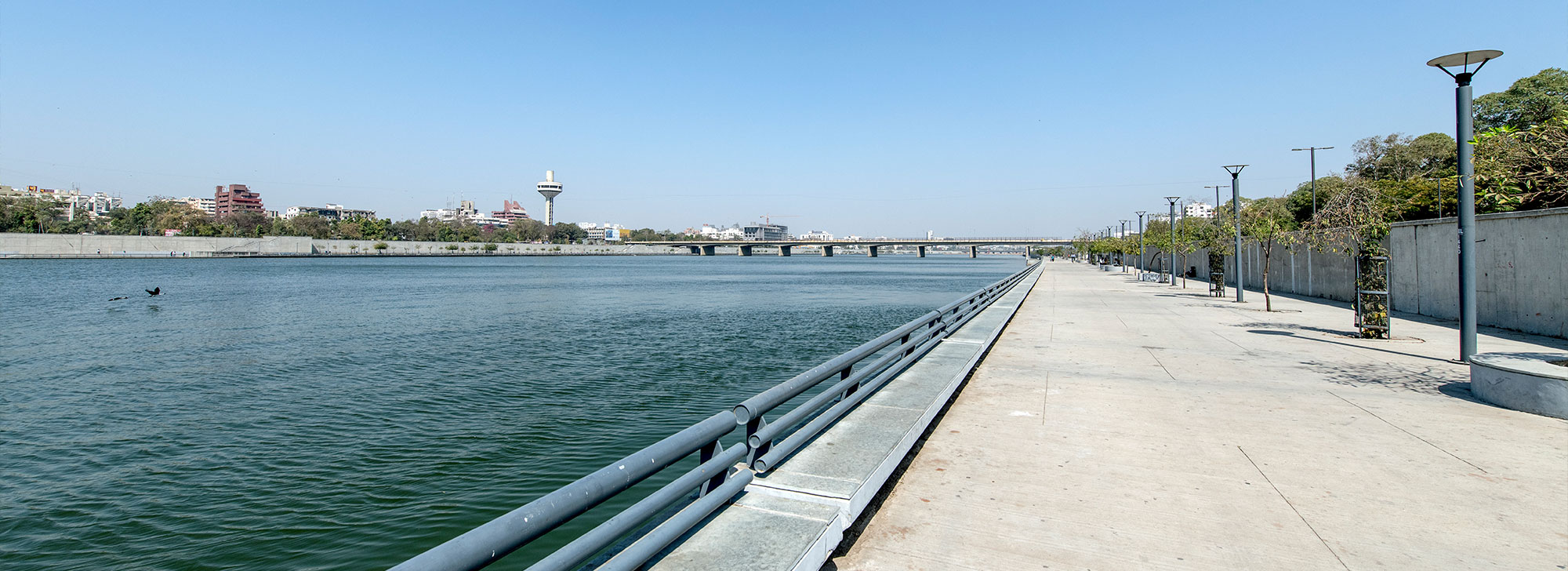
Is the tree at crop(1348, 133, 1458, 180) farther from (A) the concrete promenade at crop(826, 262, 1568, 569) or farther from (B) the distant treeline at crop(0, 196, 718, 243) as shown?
(B) the distant treeline at crop(0, 196, 718, 243)

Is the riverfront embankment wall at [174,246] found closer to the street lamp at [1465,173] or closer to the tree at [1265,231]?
the tree at [1265,231]

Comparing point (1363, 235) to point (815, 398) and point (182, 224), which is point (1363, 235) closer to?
point (815, 398)

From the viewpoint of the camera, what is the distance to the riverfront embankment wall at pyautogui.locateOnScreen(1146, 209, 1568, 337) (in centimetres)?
1436

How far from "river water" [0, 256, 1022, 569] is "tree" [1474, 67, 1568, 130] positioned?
170 ft

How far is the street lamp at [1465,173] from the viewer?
398 inches

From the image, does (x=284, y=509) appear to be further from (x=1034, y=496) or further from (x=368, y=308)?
(x=368, y=308)

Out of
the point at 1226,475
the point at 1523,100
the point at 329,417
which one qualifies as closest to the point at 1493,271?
the point at 1226,475

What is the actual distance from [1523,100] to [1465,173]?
63256 mm

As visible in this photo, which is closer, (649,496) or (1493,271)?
(649,496)

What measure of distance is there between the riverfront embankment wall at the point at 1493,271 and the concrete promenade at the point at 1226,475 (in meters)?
5.63

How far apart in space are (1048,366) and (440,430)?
30.2ft

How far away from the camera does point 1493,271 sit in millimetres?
16125

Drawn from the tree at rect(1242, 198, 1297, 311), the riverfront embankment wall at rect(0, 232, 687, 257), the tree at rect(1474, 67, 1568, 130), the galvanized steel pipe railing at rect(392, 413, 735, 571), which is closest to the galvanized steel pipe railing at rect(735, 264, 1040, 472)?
the galvanized steel pipe railing at rect(392, 413, 735, 571)

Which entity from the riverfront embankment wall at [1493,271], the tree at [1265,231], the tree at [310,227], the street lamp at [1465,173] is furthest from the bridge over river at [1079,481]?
the tree at [310,227]
